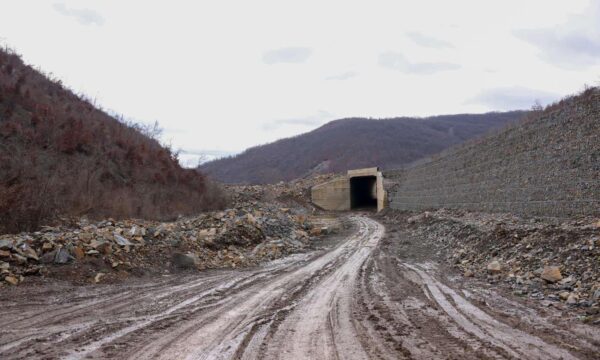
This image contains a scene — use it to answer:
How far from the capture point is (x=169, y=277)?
10844 millimetres

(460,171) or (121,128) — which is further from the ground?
(121,128)

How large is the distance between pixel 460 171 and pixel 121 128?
22009mm

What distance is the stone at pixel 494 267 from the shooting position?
9836 mm

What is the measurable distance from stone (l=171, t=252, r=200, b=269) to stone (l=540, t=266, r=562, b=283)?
336 inches

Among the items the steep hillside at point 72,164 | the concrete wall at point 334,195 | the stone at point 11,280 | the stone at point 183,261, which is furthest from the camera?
the concrete wall at point 334,195

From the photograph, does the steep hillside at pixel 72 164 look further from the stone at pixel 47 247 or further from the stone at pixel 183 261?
the stone at pixel 183 261

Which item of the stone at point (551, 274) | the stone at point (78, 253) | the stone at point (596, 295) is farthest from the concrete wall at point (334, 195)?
the stone at point (596, 295)

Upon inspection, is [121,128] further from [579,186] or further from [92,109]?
[579,186]

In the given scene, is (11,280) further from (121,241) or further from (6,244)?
(121,241)

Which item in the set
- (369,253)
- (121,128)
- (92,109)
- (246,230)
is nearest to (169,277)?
(246,230)

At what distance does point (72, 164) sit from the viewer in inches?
824

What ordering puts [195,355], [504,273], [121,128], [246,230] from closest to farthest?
[195,355] < [504,273] < [246,230] < [121,128]

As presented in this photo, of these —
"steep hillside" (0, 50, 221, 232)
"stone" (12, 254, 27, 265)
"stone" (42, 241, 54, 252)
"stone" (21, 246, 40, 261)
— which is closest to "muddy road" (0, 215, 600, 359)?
"stone" (12, 254, 27, 265)

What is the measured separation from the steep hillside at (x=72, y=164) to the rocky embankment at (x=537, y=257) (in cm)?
1267
